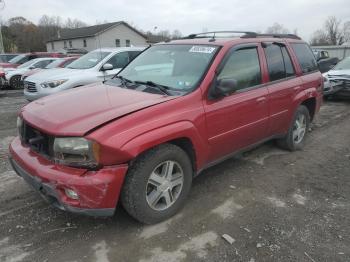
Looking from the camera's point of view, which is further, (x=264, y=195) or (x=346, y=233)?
(x=264, y=195)

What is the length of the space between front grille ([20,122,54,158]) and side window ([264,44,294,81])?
9.95ft

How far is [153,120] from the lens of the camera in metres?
3.28

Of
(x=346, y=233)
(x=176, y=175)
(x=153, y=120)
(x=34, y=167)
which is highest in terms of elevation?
(x=153, y=120)

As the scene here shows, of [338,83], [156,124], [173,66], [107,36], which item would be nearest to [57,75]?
[173,66]

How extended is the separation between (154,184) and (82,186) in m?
0.78

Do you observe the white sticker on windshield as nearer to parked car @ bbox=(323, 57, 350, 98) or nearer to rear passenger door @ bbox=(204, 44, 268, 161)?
rear passenger door @ bbox=(204, 44, 268, 161)

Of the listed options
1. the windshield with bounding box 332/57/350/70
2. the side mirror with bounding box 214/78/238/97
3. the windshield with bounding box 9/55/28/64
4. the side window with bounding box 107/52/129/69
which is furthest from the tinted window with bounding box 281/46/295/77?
the windshield with bounding box 9/55/28/64

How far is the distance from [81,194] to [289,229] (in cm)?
205

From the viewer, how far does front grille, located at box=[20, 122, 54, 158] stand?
322cm

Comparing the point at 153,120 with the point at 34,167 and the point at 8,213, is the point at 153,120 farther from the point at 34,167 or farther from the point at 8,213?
the point at 8,213

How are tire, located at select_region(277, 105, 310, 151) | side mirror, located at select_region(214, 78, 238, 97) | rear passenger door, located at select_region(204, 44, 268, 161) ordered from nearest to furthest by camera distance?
side mirror, located at select_region(214, 78, 238, 97), rear passenger door, located at select_region(204, 44, 268, 161), tire, located at select_region(277, 105, 310, 151)

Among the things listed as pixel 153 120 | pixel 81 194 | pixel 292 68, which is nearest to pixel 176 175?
pixel 153 120

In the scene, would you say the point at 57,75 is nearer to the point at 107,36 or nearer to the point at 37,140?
the point at 37,140

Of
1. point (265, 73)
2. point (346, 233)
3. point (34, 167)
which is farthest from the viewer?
point (265, 73)
